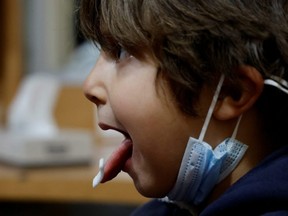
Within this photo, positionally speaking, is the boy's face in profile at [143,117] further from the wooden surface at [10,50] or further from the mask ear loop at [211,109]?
the wooden surface at [10,50]

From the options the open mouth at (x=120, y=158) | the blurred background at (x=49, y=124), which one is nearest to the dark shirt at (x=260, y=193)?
the open mouth at (x=120, y=158)

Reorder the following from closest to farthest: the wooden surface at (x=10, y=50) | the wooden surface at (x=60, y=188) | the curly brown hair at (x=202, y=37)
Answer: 1. the curly brown hair at (x=202, y=37)
2. the wooden surface at (x=60, y=188)
3. the wooden surface at (x=10, y=50)

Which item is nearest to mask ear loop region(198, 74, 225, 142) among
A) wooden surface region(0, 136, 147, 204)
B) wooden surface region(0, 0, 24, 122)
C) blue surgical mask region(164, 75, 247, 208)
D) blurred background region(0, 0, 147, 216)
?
blue surgical mask region(164, 75, 247, 208)

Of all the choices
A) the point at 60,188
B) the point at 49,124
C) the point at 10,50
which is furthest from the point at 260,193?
the point at 10,50

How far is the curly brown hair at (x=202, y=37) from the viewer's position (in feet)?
2.45

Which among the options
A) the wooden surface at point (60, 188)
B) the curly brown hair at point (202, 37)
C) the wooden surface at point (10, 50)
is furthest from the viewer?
the wooden surface at point (10, 50)

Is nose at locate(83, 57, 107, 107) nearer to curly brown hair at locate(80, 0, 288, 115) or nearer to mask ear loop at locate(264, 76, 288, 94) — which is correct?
curly brown hair at locate(80, 0, 288, 115)

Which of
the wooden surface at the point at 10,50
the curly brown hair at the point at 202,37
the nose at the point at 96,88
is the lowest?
the wooden surface at the point at 10,50

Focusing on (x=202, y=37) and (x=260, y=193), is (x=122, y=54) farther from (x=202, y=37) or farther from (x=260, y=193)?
(x=260, y=193)

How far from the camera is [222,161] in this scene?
0.80 m

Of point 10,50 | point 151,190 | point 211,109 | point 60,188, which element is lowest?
point 10,50

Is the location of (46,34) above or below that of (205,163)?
below

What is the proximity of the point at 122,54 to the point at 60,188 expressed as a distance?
74 centimetres

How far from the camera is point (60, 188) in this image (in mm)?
1515
